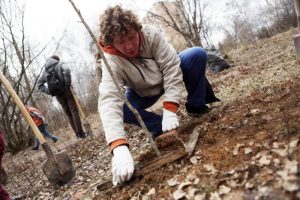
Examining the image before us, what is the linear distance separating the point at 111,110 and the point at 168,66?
0.87 metres

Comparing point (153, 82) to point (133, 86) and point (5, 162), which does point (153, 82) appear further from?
point (5, 162)

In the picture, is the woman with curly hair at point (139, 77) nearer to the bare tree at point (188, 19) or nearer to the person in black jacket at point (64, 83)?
the person in black jacket at point (64, 83)

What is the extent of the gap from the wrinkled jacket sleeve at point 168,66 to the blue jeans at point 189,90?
295mm

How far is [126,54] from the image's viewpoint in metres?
3.33

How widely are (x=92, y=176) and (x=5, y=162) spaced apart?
5.88m

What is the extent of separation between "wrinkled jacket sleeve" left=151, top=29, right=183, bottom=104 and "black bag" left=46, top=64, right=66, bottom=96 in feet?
14.5

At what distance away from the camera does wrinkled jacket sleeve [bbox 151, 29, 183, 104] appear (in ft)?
11.7

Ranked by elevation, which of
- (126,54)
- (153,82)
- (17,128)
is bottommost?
(17,128)

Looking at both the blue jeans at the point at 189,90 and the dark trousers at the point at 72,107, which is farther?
the dark trousers at the point at 72,107

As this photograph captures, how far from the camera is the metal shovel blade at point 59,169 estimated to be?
15.6 ft

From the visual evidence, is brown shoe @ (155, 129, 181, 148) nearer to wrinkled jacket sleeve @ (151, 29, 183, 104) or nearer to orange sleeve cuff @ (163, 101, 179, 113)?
orange sleeve cuff @ (163, 101, 179, 113)

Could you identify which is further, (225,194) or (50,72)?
(50,72)

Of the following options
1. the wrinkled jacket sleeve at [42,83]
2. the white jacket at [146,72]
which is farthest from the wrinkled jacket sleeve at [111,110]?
the wrinkled jacket sleeve at [42,83]

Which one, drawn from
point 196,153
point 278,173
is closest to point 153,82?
point 196,153
